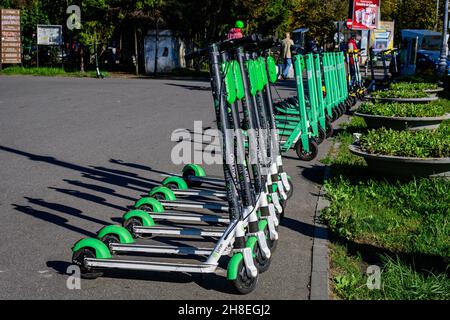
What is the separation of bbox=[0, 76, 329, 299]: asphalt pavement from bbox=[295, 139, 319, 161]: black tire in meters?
0.21

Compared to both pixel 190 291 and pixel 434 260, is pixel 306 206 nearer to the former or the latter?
pixel 434 260

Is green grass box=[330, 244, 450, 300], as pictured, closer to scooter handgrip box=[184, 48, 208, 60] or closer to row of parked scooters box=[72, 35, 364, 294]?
row of parked scooters box=[72, 35, 364, 294]

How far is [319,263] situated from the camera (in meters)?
5.05

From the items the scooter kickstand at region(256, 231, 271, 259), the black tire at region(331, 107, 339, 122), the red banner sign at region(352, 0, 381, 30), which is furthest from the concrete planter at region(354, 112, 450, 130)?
the red banner sign at region(352, 0, 381, 30)

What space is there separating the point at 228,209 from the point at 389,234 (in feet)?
4.96

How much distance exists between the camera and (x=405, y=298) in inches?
172

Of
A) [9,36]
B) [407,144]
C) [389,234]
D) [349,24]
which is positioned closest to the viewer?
[389,234]

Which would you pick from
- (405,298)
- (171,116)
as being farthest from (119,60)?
(405,298)

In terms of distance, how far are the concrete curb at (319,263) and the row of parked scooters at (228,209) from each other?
361 millimetres

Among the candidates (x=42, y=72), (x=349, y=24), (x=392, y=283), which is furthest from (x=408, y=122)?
(x=42, y=72)

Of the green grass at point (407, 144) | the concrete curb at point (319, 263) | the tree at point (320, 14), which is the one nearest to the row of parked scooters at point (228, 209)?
the concrete curb at point (319, 263)

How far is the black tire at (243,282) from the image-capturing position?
14.5 feet

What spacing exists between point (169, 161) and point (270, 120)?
128 inches

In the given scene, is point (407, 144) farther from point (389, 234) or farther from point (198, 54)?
point (198, 54)
